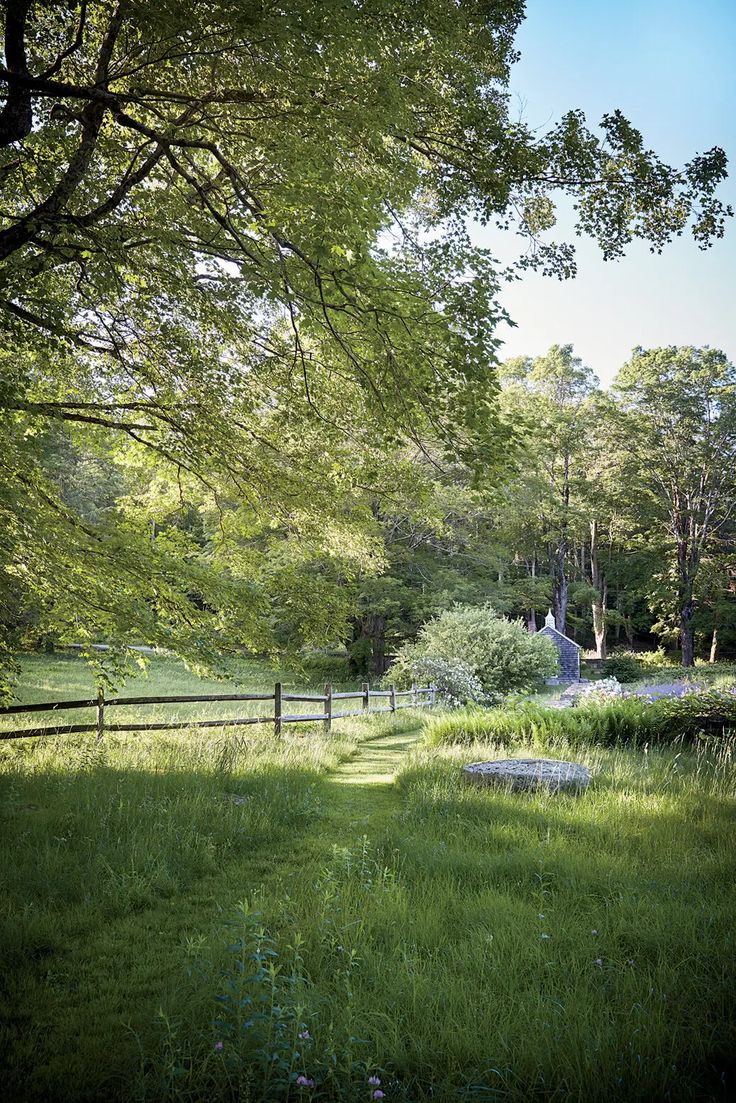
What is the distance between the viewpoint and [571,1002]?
295cm

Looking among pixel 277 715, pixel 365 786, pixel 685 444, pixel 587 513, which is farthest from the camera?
pixel 587 513

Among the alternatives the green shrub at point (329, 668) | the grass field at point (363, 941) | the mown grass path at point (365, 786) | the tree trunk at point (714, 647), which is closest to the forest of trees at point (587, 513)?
the tree trunk at point (714, 647)

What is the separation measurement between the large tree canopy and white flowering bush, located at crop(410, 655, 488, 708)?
12129mm

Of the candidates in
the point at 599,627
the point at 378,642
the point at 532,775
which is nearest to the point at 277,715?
the point at 532,775

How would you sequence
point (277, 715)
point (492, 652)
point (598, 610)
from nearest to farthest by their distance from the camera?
point (277, 715)
point (492, 652)
point (598, 610)

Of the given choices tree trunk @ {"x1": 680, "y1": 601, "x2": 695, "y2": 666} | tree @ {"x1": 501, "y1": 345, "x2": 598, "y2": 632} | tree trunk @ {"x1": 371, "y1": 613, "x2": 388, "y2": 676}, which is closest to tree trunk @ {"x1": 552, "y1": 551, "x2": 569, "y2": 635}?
tree @ {"x1": 501, "y1": 345, "x2": 598, "y2": 632}

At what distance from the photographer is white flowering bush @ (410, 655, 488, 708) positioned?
17.9 m

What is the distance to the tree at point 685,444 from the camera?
32094 millimetres

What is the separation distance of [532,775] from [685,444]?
Answer: 103ft

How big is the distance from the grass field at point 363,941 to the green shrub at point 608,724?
315 cm

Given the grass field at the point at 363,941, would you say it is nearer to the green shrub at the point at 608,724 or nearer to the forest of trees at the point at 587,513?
the green shrub at the point at 608,724

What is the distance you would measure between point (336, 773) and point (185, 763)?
258cm

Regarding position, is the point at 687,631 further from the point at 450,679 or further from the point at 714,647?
the point at 450,679

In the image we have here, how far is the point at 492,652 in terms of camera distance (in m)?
18.9
